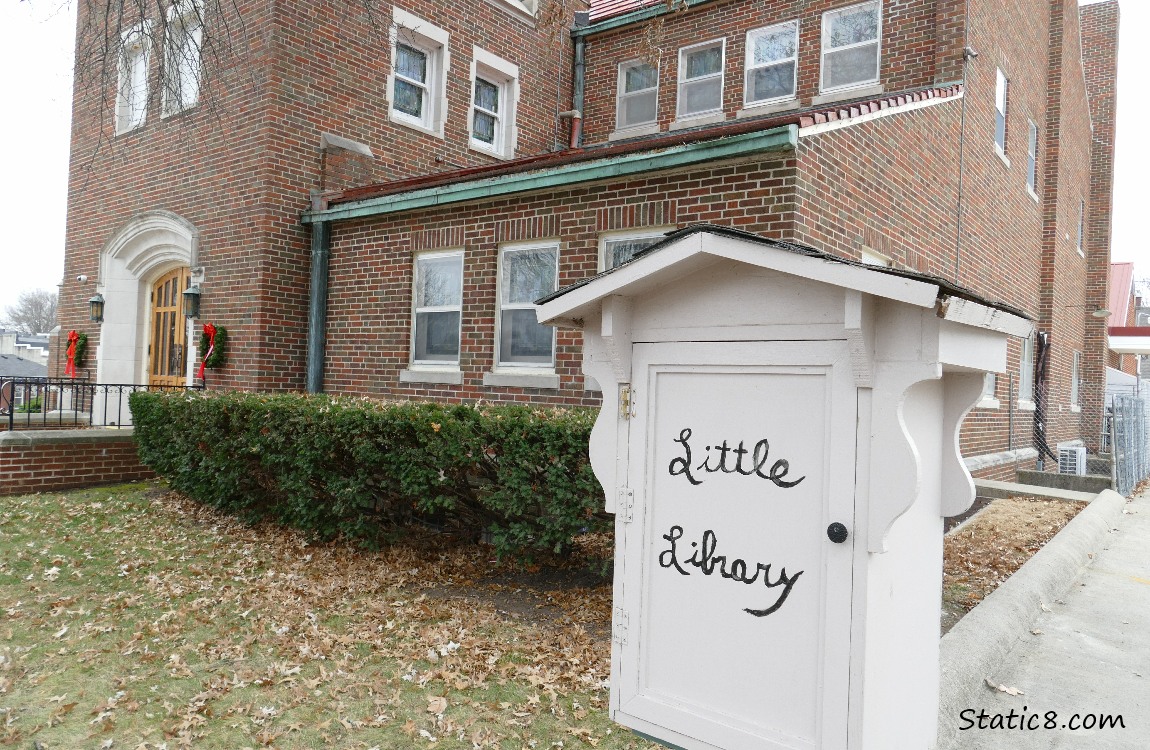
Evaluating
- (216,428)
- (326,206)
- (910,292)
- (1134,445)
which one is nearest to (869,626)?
(910,292)

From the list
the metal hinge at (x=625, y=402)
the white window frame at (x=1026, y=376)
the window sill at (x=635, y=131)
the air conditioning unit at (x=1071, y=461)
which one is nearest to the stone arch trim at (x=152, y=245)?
the window sill at (x=635, y=131)

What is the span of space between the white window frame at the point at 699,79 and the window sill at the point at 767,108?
496 millimetres

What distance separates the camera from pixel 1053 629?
575 centimetres

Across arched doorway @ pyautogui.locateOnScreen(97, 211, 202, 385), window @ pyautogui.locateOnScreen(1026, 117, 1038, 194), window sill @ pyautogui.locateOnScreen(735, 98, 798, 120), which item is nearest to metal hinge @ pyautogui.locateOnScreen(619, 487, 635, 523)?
window sill @ pyautogui.locateOnScreen(735, 98, 798, 120)

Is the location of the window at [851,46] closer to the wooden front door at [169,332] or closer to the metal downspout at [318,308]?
the metal downspout at [318,308]

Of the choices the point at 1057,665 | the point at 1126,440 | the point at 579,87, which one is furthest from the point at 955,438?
the point at 1126,440

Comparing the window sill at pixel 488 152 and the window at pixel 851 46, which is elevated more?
the window at pixel 851 46

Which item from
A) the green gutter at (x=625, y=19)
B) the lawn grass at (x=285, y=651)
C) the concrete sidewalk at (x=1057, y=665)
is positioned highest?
the green gutter at (x=625, y=19)

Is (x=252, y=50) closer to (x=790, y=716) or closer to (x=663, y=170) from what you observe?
(x=663, y=170)

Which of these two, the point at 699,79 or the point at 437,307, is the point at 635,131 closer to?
the point at 699,79

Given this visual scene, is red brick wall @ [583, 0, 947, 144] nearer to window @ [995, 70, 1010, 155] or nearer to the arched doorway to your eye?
window @ [995, 70, 1010, 155]

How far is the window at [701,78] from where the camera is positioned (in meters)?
13.4

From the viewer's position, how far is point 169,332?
530 inches

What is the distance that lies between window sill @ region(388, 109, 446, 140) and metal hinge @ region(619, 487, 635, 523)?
1084 centimetres
